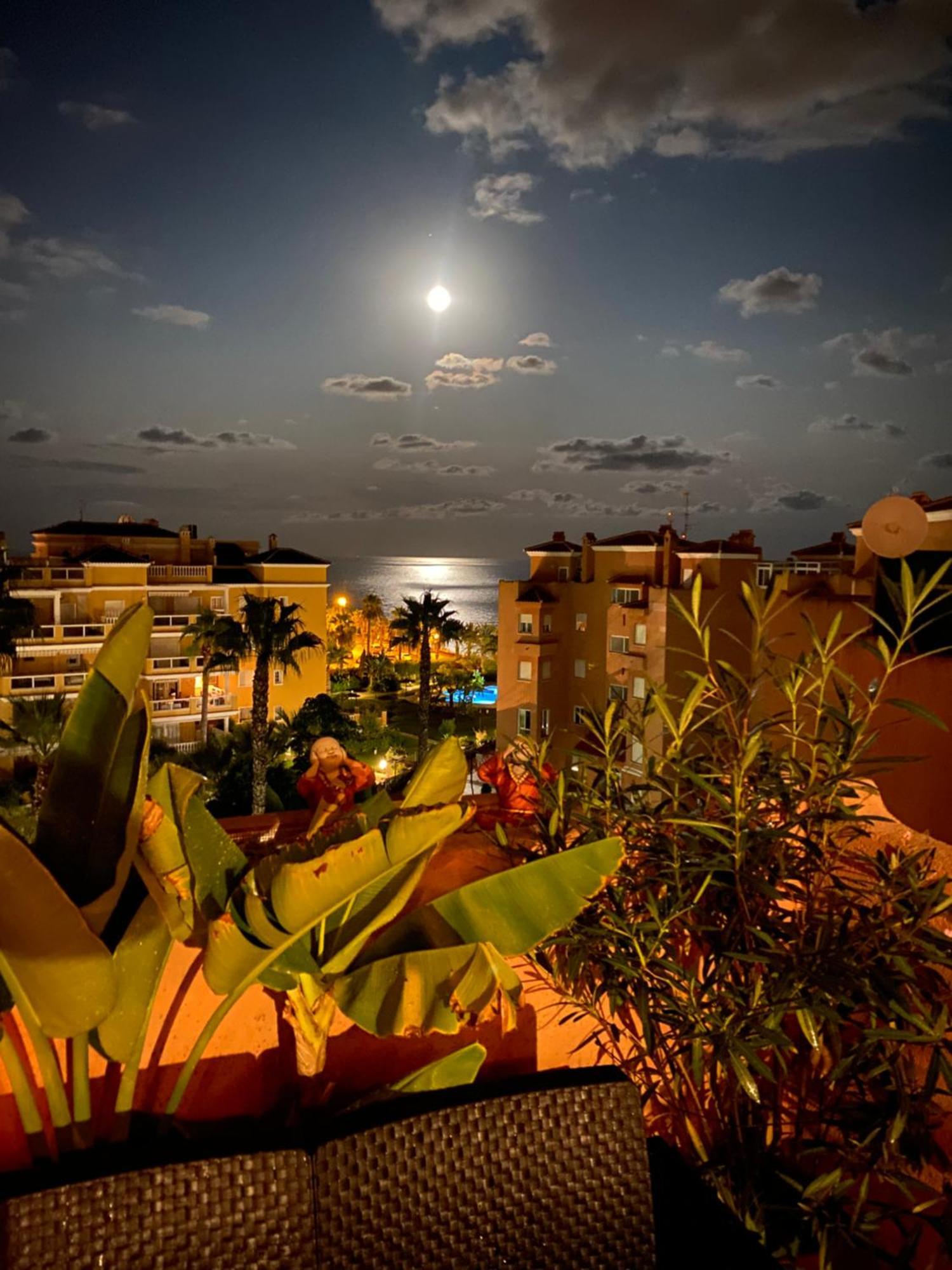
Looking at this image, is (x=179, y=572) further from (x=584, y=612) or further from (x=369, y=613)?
(x=369, y=613)

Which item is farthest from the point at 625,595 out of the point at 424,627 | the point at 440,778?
the point at 440,778

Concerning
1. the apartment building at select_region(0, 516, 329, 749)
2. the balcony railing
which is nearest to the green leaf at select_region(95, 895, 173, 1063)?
the apartment building at select_region(0, 516, 329, 749)

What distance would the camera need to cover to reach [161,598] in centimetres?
2506

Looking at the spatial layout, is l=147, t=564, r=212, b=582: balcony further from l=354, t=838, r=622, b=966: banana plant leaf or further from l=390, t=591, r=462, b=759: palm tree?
l=354, t=838, r=622, b=966: banana plant leaf

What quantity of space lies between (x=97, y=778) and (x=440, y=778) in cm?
84

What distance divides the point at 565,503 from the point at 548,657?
277 feet

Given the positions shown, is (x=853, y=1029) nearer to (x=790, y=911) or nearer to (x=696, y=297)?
(x=790, y=911)

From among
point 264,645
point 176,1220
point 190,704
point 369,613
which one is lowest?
point 190,704

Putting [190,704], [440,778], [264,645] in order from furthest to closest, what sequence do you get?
[190,704] → [264,645] → [440,778]

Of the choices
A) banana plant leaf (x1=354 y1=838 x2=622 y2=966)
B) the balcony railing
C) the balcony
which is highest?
the balcony

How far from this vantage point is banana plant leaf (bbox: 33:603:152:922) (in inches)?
61.4

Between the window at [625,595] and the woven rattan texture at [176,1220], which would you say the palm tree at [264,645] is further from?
the woven rattan texture at [176,1220]

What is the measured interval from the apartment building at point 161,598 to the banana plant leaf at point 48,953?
2113cm

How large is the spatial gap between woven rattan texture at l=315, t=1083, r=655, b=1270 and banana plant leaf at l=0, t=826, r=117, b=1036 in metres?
0.57
